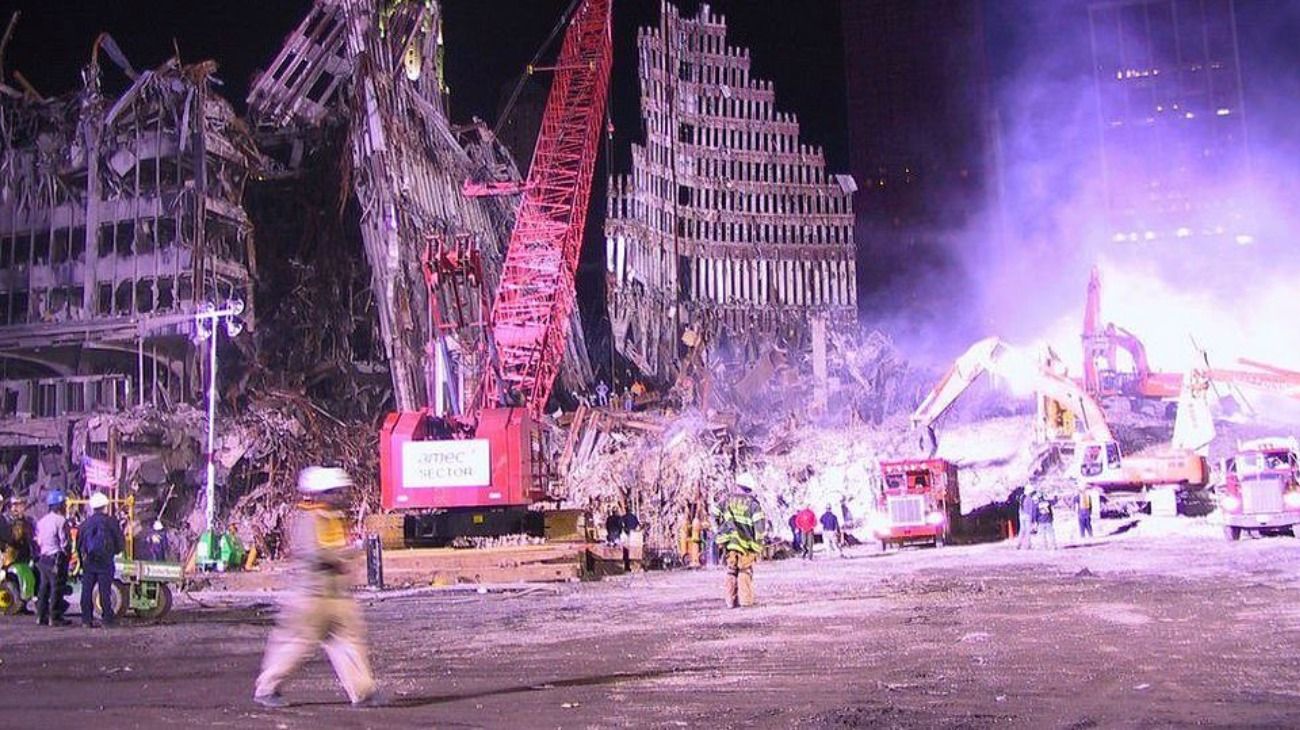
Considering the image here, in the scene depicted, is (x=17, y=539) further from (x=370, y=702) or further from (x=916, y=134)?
(x=916, y=134)

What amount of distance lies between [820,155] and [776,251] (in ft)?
26.6

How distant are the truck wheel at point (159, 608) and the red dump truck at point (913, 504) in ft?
74.1

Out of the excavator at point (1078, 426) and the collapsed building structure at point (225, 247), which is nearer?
the excavator at point (1078, 426)

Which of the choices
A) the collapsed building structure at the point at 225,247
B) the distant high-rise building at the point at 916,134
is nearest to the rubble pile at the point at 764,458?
the collapsed building structure at the point at 225,247

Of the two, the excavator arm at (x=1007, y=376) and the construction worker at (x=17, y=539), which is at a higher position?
the excavator arm at (x=1007, y=376)

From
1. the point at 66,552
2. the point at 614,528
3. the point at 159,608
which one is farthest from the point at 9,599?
the point at 614,528

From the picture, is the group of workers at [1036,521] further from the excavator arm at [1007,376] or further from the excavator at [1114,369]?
the excavator at [1114,369]

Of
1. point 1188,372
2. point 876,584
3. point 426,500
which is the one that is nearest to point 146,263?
point 426,500

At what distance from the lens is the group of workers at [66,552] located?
14.9 m

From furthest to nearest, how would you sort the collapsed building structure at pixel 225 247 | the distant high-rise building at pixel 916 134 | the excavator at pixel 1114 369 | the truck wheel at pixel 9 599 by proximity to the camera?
the distant high-rise building at pixel 916 134, the excavator at pixel 1114 369, the collapsed building structure at pixel 225 247, the truck wheel at pixel 9 599

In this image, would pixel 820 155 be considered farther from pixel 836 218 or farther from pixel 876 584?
pixel 876 584

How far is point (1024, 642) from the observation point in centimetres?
1057

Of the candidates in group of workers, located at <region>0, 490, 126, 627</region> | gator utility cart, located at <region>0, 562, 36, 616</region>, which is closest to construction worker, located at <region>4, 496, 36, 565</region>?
group of workers, located at <region>0, 490, 126, 627</region>

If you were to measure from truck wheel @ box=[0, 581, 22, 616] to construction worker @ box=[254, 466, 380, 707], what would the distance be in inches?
517
